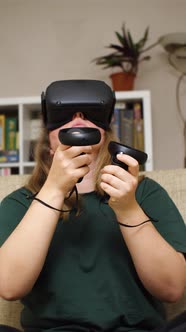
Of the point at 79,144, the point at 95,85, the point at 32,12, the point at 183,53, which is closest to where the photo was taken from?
the point at 79,144

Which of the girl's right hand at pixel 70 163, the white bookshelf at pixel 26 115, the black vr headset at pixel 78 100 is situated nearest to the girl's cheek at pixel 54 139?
the black vr headset at pixel 78 100

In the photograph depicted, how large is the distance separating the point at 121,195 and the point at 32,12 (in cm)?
224

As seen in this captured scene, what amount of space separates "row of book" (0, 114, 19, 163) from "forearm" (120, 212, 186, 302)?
1.69 m

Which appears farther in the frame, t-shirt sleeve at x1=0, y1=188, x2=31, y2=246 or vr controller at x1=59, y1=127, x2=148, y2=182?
t-shirt sleeve at x1=0, y1=188, x2=31, y2=246

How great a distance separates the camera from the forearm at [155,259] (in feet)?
2.79

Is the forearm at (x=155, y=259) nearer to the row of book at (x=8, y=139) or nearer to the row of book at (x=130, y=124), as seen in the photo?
the row of book at (x=130, y=124)

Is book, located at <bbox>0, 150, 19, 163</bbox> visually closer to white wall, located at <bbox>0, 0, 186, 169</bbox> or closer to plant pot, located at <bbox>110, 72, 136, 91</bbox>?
white wall, located at <bbox>0, 0, 186, 169</bbox>

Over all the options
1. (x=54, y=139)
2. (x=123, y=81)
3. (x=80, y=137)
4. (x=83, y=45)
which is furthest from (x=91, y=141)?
(x=83, y=45)

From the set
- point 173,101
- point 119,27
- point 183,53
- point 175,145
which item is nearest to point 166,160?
point 175,145

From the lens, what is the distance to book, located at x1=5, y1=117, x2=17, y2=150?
8.20ft

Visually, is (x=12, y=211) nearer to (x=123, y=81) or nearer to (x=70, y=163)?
(x=70, y=163)

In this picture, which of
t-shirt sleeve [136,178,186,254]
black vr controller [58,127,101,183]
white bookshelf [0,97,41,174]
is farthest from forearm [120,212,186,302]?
white bookshelf [0,97,41,174]

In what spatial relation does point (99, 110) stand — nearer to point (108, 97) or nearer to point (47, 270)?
point (108, 97)

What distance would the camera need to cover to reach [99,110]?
3.10 ft
